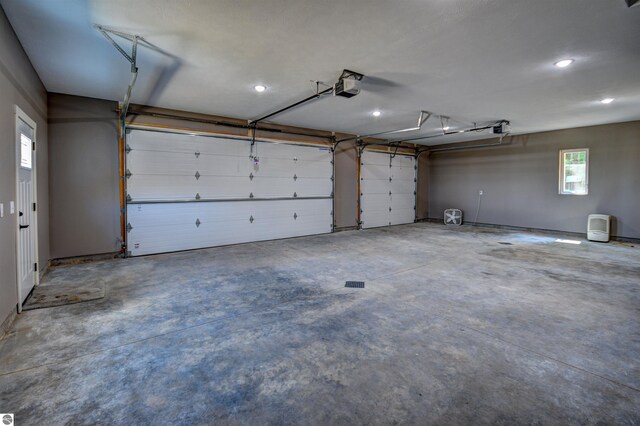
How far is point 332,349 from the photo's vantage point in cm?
246

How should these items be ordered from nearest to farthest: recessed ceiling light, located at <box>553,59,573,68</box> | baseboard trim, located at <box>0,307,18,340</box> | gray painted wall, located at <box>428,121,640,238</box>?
baseboard trim, located at <box>0,307,18,340</box>, recessed ceiling light, located at <box>553,59,573,68</box>, gray painted wall, located at <box>428,121,640,238</box>

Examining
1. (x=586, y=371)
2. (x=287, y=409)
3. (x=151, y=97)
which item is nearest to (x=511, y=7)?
(x=586, y=371)

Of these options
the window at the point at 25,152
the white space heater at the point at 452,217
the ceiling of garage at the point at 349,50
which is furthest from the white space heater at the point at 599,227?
the window at the point at 25,152

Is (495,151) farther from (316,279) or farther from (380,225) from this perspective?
(316,279)

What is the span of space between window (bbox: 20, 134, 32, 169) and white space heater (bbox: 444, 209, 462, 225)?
10.5 metres

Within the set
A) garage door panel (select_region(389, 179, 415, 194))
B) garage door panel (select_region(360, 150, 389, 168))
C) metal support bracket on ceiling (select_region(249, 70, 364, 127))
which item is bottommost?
garage door panel (select_region(389, 179, 415, 194))

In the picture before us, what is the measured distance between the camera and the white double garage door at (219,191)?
5.88 metres

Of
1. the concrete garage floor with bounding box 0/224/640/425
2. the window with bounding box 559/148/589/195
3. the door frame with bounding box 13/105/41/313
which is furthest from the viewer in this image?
the window with bounding box 559/148/589/195

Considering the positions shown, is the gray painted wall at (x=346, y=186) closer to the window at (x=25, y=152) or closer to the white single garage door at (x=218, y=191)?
the white single garage door at (x=218, y=191)

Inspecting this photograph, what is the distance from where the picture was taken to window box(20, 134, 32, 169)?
137 inches

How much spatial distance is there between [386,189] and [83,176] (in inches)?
311

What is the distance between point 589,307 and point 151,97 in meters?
6.84

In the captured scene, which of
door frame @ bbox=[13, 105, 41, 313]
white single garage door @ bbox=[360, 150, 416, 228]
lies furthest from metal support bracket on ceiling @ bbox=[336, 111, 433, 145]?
door frame @ bbox=[13, 105, 41, 313]

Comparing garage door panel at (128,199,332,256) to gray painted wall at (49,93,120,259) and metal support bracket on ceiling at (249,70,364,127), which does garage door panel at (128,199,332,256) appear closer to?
gray painted wall at (49,93,120,259)
